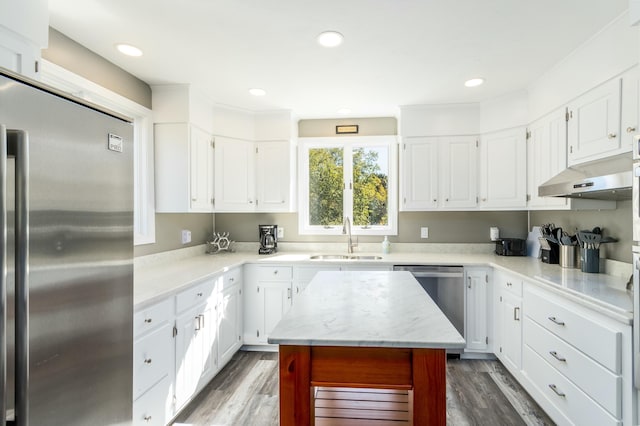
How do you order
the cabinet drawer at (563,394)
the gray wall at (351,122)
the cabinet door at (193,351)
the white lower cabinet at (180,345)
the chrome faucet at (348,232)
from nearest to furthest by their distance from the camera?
the cabinet drawer at (563,394), the white lower cabinet at (180,345), the cabinet door at (193,351), the chrome faucet at (348,232), the gray wall at (351,122)

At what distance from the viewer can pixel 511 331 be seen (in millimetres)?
2572

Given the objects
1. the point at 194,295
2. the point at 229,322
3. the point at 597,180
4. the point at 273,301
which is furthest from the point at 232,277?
the point at 597,180

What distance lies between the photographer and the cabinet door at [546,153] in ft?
7.88

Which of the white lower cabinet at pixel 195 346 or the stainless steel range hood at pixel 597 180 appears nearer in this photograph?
the stainless steel range hood at pixel 597 180

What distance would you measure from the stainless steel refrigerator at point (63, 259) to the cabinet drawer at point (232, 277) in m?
1.50

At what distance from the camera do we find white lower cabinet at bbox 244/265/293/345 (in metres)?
3.12

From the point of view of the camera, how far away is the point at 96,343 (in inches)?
42.1

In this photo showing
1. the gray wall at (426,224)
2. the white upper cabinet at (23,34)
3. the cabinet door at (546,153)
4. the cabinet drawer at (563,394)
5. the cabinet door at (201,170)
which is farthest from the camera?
the gray wall at (426,224)

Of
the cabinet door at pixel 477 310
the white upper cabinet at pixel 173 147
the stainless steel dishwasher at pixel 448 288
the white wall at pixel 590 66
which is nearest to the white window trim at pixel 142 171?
the white upper cabinet at pixel 173 147

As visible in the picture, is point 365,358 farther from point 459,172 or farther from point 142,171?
point 459,172

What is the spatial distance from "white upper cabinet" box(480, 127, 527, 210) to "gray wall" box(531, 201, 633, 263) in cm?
40

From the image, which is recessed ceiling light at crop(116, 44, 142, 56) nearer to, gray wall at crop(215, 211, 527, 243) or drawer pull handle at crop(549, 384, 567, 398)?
gray wall at crop(215, 211, 527, 243)

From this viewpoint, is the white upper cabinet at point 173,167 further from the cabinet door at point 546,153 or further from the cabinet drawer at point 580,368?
the cabinet door at point 546,153

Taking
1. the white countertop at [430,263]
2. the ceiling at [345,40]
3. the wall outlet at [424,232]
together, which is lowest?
the white countertop at [430,263]
